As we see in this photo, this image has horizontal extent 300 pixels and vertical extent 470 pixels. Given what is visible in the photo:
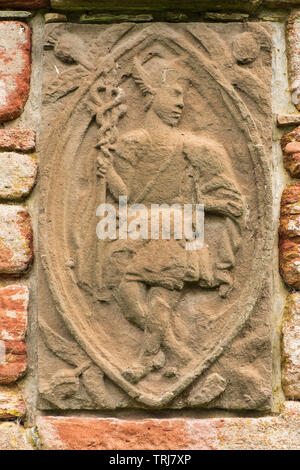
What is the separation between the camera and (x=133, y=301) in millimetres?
2301

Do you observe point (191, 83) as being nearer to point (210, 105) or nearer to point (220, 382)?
point (210, 105)

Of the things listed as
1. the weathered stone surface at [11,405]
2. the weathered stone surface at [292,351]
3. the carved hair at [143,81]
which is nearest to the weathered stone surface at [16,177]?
the carved hair at [143,81]

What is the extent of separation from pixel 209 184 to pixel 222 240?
0.22 m

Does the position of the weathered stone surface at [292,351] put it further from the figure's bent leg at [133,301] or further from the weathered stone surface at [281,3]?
the weathered stone surface at [281,3]

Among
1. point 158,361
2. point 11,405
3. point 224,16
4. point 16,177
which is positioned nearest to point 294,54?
point 224,16

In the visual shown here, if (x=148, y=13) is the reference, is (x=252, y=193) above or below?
below

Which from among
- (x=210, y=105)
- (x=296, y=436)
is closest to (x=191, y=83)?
(x=210, y=105)

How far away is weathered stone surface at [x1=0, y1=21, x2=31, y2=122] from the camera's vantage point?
8.19 ft

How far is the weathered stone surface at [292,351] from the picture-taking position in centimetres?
233

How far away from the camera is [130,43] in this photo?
8.05ft

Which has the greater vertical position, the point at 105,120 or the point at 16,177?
the point at 105,120

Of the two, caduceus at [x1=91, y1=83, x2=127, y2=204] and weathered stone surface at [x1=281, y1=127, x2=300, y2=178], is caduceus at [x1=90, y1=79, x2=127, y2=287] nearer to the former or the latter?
caduceus at [x1=91, y1=83, x2=127, y2=204]

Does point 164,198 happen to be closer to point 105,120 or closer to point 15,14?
point 105,120

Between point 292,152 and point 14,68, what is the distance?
1.15 m
